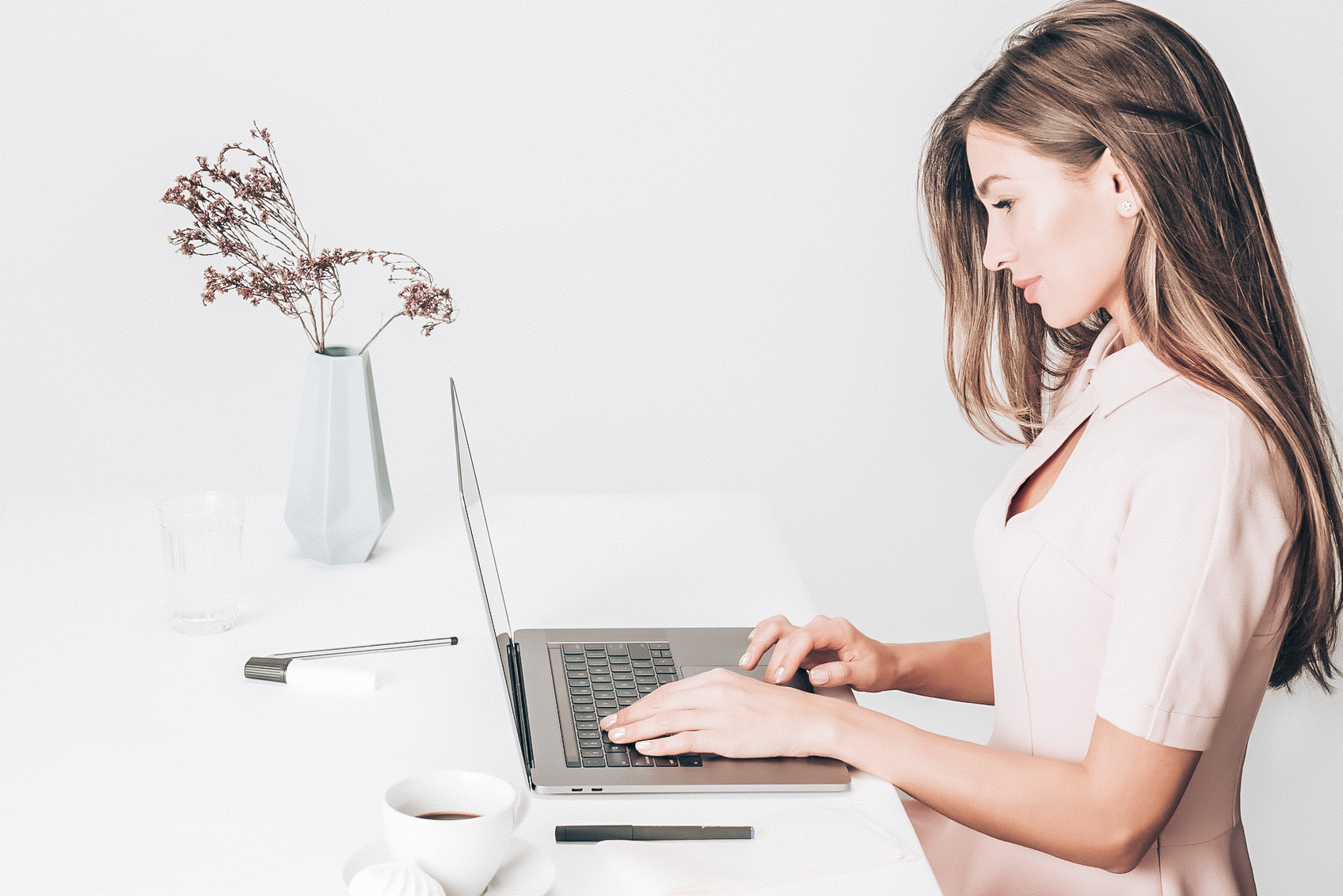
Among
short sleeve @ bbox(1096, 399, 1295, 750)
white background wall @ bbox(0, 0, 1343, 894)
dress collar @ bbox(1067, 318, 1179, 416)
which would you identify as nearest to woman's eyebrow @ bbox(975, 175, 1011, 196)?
dress collar @ bbox(1067, 318, 1179, 416)

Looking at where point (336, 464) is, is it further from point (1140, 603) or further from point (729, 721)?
point (1140, 603)

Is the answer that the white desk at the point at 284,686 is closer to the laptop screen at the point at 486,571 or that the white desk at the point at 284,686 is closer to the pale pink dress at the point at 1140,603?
the laptop screen at the point at 486,571

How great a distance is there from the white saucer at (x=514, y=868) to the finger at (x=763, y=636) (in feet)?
1.18

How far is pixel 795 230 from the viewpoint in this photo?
7.96 ft

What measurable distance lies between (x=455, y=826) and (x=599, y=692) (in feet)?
1.21

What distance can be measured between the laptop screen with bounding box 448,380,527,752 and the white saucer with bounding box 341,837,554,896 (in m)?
0.15

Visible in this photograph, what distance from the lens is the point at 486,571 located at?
1053mm

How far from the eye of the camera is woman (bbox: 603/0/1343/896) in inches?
36.6

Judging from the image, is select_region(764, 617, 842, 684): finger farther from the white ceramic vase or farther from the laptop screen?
the white ceramic vase

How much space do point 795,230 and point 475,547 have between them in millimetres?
1598

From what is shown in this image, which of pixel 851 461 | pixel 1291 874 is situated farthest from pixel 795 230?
pixel 1291 874

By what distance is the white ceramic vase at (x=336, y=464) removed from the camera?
1.36 m

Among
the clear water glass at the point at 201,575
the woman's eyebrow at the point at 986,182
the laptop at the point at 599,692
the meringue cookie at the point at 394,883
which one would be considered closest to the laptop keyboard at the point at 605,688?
the laptop at the point at 599,692

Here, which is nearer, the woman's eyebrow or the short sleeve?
the short sleeve
